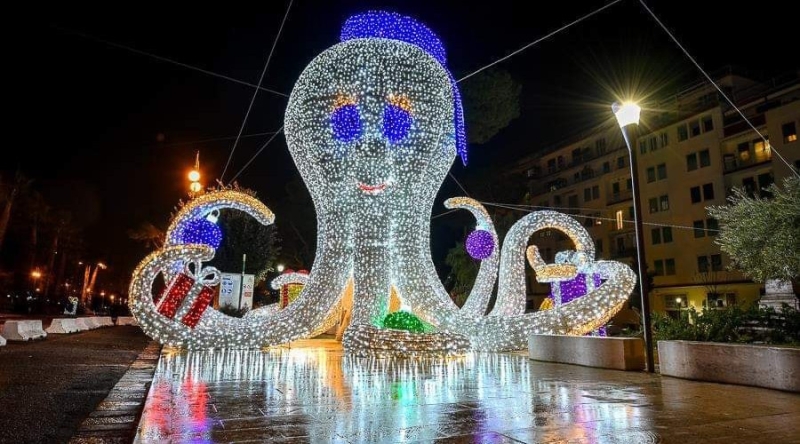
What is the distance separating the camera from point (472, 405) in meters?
4.96

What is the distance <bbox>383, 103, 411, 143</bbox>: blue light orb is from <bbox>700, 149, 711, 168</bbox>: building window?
87.0ft

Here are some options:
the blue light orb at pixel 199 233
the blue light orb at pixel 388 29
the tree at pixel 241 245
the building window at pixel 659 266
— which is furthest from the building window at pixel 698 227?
the blue light orb at pixel 199 233

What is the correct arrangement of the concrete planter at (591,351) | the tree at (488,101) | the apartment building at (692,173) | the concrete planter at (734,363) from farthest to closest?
1. the apartment building at (692,173)
2. the tree at (488,101)
3. the concrete planter at (591,351)
4. the concrete planter at (734,363)

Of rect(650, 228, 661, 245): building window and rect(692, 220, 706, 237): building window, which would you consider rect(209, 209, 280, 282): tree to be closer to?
rect(692, 220, 706, 237): building window

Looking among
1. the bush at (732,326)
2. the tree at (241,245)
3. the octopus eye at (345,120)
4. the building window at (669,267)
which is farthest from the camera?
the building window at (669,267)

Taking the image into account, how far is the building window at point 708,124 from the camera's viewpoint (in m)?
31.0

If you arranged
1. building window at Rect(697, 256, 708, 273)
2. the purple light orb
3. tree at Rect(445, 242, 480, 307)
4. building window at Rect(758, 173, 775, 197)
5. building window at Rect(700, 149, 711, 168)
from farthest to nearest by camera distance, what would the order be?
building window at Rect(700, 149, 711, 168) → building window at Rect(697, 256, 708, 273) → building window at Rect(758, 173, 775, 197) → tree at Rect(445, 242, 480, 307) → the purple light orb

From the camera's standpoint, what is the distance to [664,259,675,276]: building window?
32.8m

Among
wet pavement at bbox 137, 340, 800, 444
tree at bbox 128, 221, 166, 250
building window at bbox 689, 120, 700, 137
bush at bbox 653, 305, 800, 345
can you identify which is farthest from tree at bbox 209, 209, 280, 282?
building window at bbox 689, 120, 700, 137

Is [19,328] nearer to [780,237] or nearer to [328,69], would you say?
[328,69]

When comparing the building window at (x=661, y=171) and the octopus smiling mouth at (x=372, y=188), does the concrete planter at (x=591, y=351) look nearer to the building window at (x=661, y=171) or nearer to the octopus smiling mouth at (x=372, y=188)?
the octopus smiling mouth at (x=372, y=188)

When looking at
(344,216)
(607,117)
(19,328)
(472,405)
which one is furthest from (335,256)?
(607,117)

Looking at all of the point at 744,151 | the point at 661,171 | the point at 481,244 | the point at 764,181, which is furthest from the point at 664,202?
the point at 481,244

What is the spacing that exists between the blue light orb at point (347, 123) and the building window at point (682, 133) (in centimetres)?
2784
